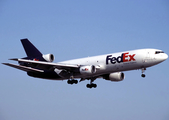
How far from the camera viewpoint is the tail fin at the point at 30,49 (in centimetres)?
6372

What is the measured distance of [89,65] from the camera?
58812mm

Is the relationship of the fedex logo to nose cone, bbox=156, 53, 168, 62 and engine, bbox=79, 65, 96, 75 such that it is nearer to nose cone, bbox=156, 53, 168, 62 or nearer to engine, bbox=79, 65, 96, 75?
engine, bbox=79, 65, 96, 75

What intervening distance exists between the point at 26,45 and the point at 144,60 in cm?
2406

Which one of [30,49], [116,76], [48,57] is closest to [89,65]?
[116,76]

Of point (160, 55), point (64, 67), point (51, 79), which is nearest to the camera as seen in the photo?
point (160, 55)

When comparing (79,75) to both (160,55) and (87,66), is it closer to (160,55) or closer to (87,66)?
(87,66)

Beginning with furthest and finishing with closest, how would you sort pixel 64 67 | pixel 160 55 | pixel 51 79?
pixel 51 79 → pixel 64 67 → pixel 160 55

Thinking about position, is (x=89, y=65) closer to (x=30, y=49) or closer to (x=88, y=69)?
(x=88, y=69)

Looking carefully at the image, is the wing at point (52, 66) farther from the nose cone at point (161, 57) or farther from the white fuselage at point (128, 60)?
the nose cone at point (161, 57)

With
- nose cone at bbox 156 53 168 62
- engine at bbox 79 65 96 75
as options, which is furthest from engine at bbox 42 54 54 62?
nose cone at bbox 156 53 168 62

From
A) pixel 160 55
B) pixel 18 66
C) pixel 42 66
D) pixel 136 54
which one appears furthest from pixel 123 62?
pixel 18 66

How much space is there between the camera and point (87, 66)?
57.3 meters

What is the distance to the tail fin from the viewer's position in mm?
63719

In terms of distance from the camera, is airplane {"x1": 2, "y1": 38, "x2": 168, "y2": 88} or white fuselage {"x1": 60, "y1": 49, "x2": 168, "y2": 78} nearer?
white fuselage {"x1": 60, "y1": 49, "x2": 168, "y2": 78}
